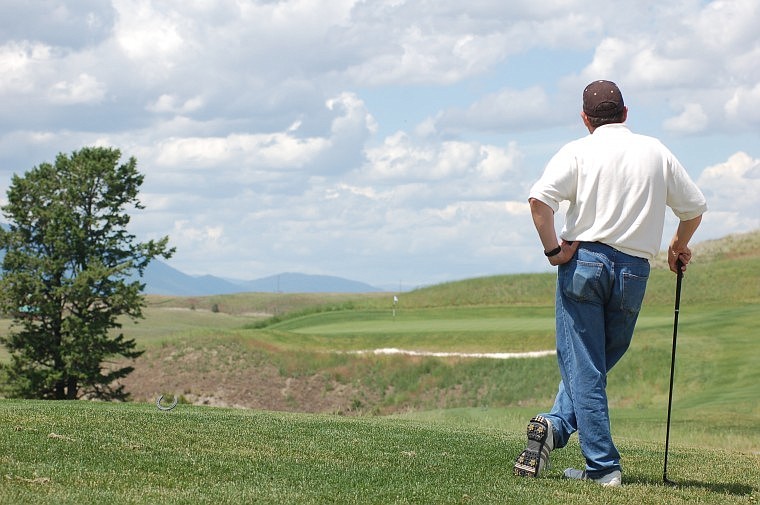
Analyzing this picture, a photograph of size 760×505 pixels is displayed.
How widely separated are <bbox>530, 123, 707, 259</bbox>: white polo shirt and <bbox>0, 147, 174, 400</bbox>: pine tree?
31049 millimetres

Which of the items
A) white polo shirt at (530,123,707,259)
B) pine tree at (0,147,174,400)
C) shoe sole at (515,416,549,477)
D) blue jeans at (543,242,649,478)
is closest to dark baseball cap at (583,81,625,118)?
white polo shirt at (530,123,707,259)

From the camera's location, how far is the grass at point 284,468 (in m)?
6.39

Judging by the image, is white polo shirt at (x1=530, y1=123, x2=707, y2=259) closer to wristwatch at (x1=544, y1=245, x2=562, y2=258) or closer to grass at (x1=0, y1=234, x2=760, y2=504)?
wristwatch at (x1=544, y1=245, x2=562, y2=258)

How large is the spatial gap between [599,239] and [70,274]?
111 feet

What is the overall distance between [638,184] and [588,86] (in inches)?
35.3

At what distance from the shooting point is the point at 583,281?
7.23m

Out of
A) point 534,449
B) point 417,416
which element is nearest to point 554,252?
point 534,449

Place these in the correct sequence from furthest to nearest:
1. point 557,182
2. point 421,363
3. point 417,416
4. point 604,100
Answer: point 421,363, point 417,416, point 604,100, point 557,182

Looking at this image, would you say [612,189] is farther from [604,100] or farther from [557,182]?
[604,100]

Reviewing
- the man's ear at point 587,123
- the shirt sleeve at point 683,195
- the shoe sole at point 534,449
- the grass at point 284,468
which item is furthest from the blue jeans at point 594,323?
the man's ear at point 587,123

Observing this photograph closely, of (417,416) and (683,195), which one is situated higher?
(683,195)

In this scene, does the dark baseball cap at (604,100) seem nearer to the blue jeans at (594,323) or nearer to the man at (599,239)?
the man at (599,239)

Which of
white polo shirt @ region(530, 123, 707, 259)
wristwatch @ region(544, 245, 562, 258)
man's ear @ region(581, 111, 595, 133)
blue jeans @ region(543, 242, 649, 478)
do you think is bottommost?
blue jeans @ region(543, 242, 649, 478)

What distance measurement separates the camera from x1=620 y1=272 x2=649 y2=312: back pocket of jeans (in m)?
7.29
